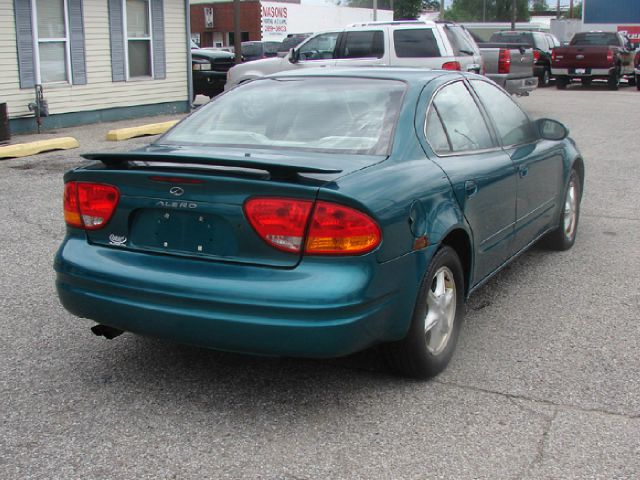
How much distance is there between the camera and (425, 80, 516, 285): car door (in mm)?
4492

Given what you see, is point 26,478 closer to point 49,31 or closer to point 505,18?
point 49,31

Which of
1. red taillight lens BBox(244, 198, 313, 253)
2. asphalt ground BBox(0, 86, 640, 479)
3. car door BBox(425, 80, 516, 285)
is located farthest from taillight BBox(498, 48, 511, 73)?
red taillight lens BBox(244, 198, 313, 253)

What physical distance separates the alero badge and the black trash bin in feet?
33.1

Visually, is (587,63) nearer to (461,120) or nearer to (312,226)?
(461,120)

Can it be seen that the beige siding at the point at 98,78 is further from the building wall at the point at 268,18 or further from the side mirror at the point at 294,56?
the building wall at the point at 268,18

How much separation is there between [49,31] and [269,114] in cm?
1181

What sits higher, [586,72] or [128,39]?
[128,39]

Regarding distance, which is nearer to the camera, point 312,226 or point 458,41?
point 312,226

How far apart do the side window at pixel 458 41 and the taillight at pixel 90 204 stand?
1301 centimetres

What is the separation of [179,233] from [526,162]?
2627mm

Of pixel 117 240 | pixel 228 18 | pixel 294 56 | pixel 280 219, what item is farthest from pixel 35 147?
pixel 228 18

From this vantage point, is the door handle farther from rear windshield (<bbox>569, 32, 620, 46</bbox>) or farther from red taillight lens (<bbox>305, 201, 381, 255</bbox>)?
rear windshield (<bbox>569, 32, 620, 46</bbox>)

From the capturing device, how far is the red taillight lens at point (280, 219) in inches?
140

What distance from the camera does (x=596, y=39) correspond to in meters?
30.7
